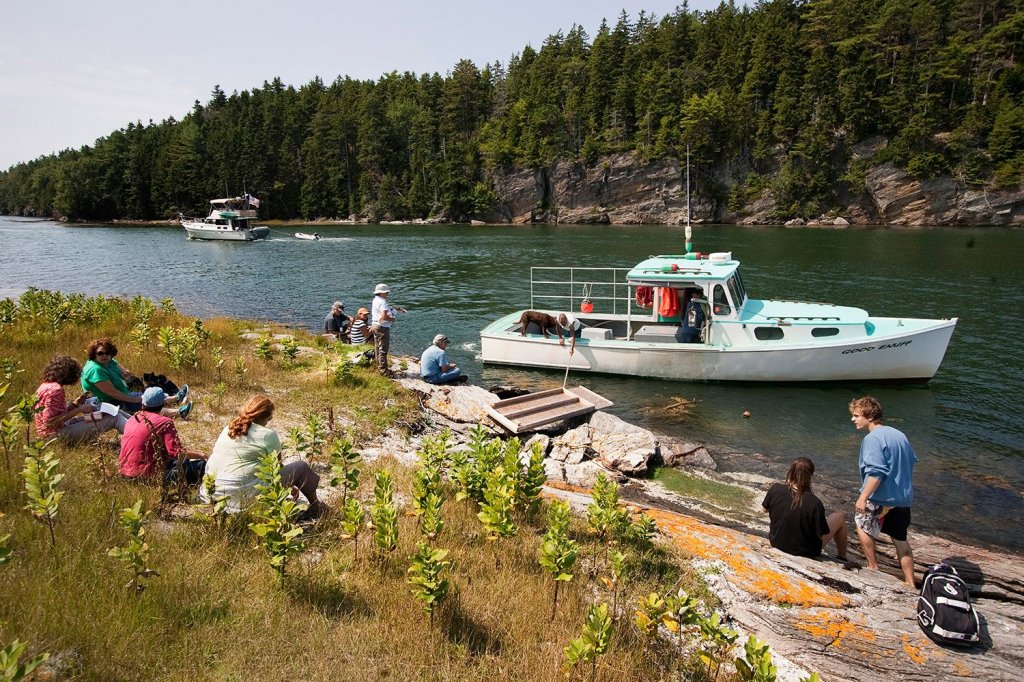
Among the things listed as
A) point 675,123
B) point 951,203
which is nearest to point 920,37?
point 951,203

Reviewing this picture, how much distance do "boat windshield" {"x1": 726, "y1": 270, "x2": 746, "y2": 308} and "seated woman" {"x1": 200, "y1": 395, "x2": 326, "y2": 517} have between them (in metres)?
12.8

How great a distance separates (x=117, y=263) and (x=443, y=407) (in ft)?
148

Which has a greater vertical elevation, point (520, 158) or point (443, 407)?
point (520, 158)

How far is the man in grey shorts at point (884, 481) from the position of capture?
20.0ft

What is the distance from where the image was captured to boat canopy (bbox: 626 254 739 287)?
594 inches

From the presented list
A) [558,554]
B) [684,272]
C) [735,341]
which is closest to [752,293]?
[735,341]

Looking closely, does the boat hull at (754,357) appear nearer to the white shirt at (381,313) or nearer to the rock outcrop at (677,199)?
the white shirt at (381,313)

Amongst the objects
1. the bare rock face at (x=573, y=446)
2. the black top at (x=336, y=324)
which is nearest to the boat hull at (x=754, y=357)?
the black top at (x=336, y=324)

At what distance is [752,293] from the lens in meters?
27.8

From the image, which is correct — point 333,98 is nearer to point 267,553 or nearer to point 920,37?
point 920,37

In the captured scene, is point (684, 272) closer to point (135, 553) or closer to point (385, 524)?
point (385, 524)

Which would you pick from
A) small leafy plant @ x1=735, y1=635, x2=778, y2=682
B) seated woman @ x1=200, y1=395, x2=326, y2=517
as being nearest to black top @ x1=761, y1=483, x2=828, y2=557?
small leafy plant @ x1=735, y1=635, x2=778, y2=682

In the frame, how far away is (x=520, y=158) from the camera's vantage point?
93312 mm

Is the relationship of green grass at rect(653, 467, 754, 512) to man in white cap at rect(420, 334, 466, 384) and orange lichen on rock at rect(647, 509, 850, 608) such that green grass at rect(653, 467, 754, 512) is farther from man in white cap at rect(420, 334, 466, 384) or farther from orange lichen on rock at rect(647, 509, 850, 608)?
man in white cap at rect(420, 334, 466, 384)
